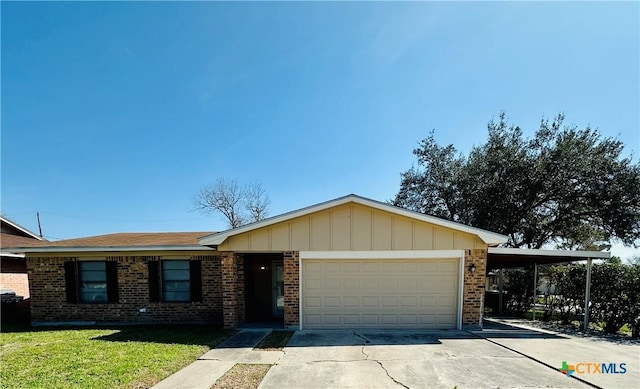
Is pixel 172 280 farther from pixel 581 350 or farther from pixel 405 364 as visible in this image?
pixel 581 350

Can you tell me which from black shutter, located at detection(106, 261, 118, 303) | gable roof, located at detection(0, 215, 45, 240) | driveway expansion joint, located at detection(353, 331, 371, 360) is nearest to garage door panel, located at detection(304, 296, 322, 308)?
driveway expansion joint, located at detection(353, 331, 371, 360)

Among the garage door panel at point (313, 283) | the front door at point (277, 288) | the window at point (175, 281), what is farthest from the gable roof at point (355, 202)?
the front door at point (277, 288)

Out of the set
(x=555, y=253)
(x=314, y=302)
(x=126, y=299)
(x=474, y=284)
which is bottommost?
(x=126, y=299)

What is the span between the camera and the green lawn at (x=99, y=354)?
15.2 ft

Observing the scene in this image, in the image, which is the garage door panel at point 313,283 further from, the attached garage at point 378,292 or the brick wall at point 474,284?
the brick wall at point 474,284

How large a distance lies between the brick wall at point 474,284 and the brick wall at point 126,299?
7.03m

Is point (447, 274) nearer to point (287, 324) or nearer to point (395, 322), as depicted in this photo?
point (395, 322)

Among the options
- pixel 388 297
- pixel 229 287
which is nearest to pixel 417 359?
pixel 388 297

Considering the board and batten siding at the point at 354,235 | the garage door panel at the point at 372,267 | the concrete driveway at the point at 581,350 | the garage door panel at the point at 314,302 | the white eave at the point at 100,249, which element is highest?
the board and batten siding at the point at 354,235

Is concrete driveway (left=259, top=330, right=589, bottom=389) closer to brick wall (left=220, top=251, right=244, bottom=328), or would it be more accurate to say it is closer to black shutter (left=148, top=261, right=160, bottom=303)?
brick wall (left=220, top=251, right=244, bottom=328)

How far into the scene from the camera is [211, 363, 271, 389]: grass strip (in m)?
4.47

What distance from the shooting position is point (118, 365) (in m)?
5.19

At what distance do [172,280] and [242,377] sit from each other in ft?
18.3

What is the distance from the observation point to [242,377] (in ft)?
15.6
